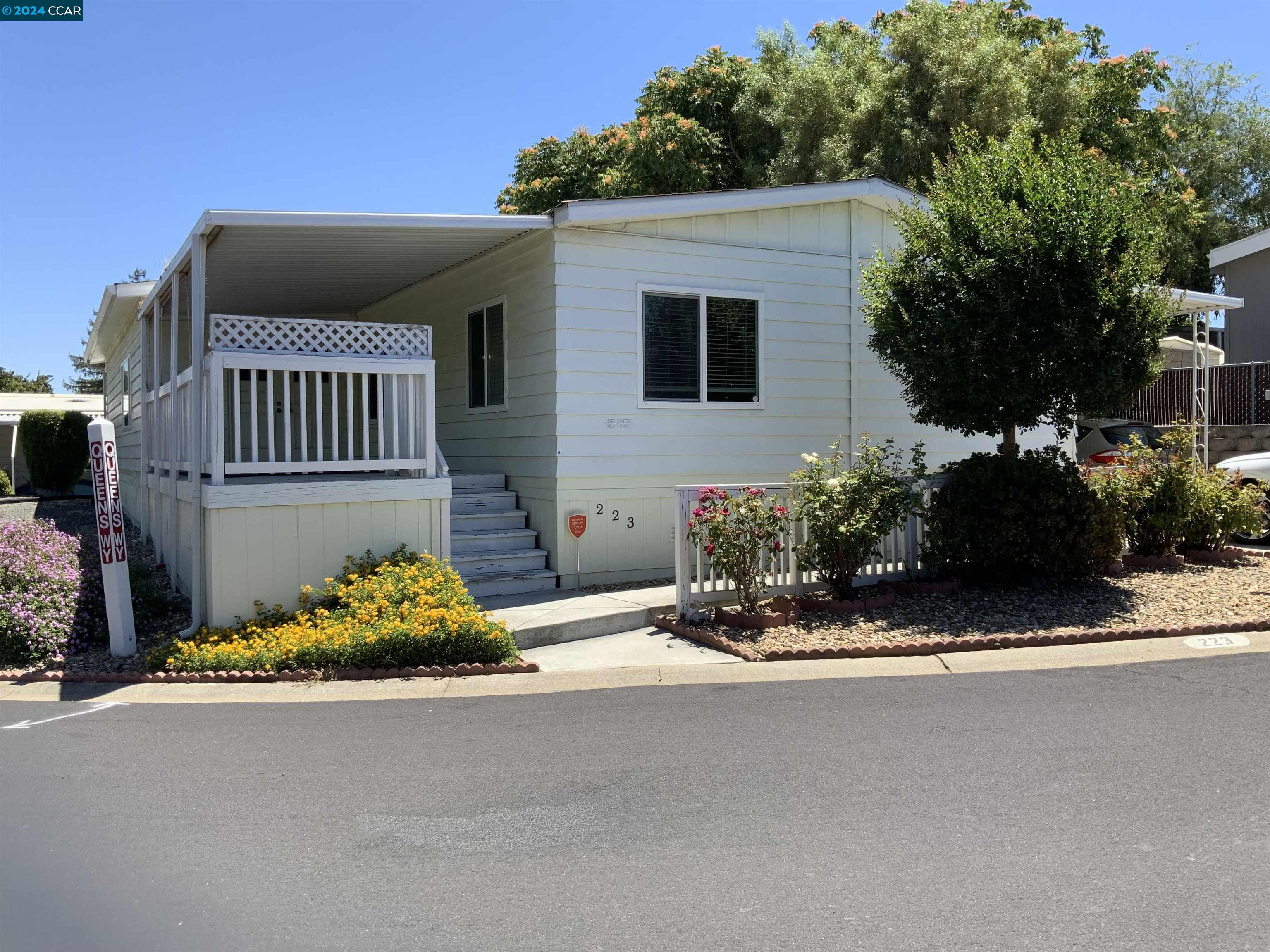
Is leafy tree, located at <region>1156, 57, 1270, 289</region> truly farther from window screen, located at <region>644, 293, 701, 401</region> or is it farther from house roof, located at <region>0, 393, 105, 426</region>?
house roof, located at <region>0, 393, 105, 426</region>

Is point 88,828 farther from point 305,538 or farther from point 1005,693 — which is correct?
point 1005,693

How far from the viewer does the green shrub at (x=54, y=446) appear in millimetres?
24531

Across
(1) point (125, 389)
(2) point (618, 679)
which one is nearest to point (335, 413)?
(2) point (618, 679)

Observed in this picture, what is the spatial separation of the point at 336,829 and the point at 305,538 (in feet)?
14.9

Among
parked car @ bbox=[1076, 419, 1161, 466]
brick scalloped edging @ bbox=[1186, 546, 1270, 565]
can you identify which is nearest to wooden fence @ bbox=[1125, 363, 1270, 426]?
parked car @ bbox=[1076, 419, 1161, 466]

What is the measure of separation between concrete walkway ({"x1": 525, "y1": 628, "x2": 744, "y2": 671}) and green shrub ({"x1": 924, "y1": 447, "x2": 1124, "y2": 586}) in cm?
279

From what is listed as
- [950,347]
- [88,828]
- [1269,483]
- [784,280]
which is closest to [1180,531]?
[1269,483]

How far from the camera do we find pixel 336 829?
427 centimetres

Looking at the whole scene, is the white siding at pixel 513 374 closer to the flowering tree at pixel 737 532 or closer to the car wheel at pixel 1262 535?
the flowering tree at pixel 737 532

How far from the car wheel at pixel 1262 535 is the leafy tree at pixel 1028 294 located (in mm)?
3665

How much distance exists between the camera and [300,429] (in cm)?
907

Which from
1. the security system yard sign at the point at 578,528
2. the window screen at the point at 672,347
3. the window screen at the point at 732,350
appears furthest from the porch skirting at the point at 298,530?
the window screen at the point at 732,350

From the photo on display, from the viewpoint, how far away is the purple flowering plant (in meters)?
7.84

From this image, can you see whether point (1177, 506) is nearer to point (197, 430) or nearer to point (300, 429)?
point (300, 429)
